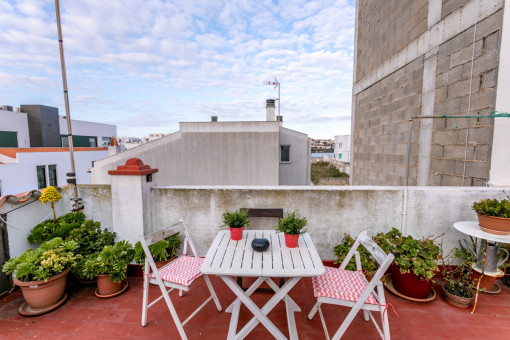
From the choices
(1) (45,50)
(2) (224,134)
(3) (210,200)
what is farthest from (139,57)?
(3) (210,200)

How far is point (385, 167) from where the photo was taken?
5.89 m

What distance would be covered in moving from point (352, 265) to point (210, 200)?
79.2 inches

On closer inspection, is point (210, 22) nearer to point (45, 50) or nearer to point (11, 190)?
point (45, 50)

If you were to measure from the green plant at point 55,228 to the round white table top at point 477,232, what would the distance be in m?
4.91

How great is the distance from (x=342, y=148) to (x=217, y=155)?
38.7 m

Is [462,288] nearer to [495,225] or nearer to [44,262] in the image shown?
[495,225]

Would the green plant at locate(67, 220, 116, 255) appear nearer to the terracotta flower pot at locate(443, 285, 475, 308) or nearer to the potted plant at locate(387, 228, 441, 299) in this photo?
the potted plant at locate(387, 228, 441, 299)

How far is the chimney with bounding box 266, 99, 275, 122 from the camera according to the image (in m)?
14.2

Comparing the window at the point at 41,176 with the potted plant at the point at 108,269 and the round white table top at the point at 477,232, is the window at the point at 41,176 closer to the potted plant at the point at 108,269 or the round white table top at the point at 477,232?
the potted plant at the point at 108,269

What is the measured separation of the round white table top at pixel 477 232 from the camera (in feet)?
7.86

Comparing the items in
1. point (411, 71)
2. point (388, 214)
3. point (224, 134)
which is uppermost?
point (411, 71)

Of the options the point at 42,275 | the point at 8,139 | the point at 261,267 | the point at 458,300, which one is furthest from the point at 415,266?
the point at 8,139

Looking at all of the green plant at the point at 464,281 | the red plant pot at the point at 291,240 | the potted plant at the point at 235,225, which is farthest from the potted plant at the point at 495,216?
the potted plant at the point at 235,225

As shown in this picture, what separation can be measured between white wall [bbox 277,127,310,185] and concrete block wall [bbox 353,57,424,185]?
6.98 metres
